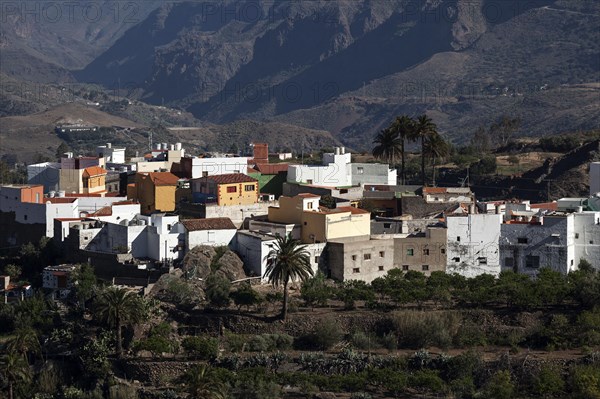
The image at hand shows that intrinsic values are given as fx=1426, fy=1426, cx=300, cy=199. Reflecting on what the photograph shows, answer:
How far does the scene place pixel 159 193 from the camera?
183 feet

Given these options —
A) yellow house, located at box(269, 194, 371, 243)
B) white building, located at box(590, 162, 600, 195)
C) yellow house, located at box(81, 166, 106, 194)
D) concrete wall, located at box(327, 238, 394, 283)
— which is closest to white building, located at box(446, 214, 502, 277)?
concrete wall, located at box(327, 238, 394, 283)

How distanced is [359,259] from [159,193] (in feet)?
36.2

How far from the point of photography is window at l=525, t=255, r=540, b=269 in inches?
1905

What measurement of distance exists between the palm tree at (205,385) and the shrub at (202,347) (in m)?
1.64

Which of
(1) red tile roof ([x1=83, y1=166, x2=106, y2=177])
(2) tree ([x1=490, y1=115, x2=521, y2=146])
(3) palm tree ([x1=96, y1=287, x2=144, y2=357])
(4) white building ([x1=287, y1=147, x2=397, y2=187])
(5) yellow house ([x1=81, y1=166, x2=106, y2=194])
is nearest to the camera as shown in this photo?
(3) palm tree ([x1=96, y1=287, x2=144, y2=357])

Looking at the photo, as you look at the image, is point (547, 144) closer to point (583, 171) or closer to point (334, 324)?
point (583, 171)

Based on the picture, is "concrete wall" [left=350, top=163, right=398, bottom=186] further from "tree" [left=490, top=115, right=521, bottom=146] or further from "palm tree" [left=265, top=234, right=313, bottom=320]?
"tree" [left=490, top=115, right=521, bottom=146]

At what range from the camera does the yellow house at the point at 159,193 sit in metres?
55.8

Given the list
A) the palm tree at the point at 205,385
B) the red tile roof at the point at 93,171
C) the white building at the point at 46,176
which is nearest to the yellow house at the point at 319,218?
the palm tree at the point at 205,385

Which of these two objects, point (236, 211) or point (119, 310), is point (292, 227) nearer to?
point (236, 211)

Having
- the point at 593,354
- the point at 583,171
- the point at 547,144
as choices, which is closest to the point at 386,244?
the point at 593,354

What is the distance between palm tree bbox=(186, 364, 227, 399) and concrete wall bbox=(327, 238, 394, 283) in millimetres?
8469

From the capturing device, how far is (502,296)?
45.3 m

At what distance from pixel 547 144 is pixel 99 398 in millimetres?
43822
